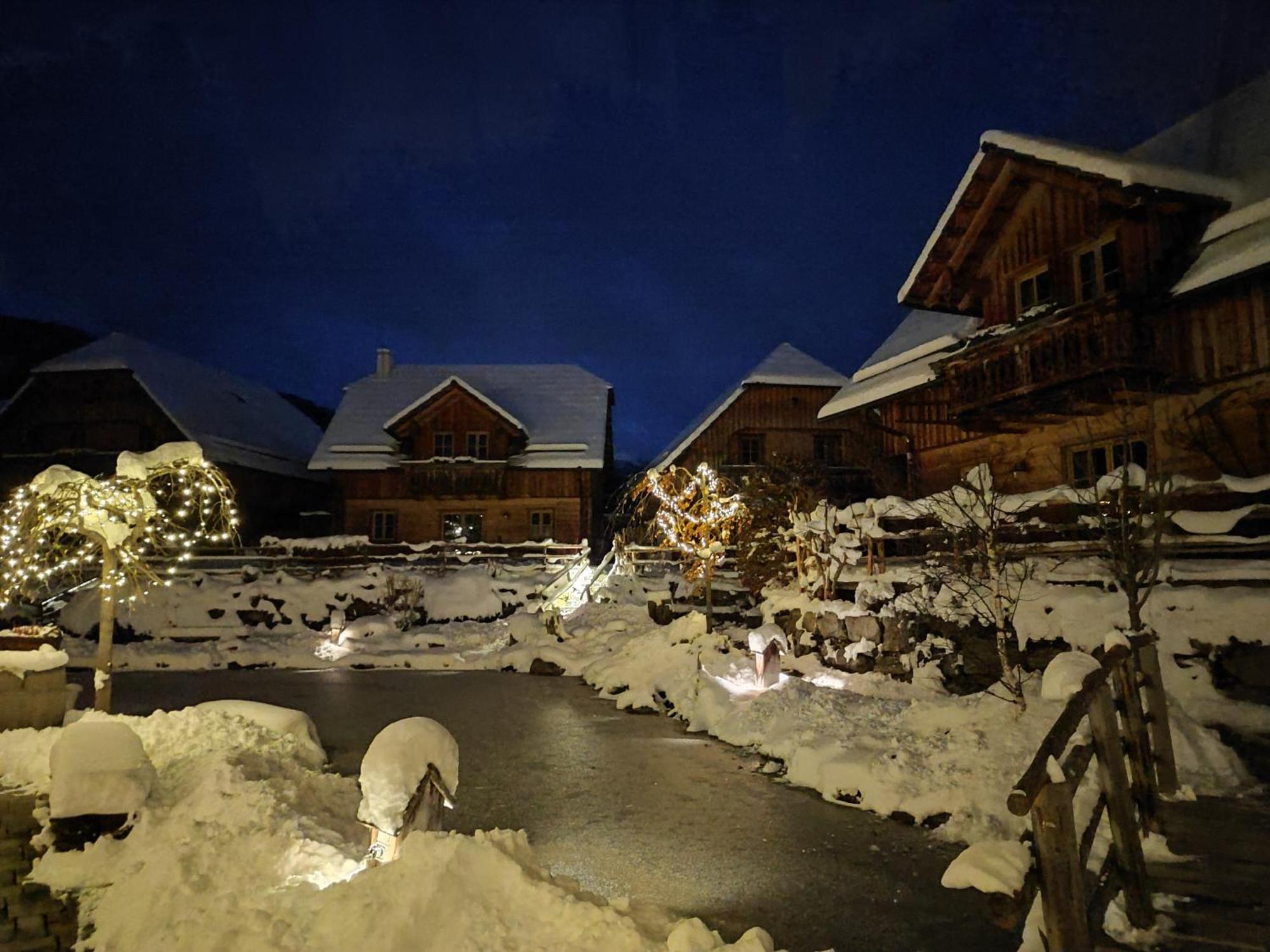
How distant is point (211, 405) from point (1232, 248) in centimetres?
4119

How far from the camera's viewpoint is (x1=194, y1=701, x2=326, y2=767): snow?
434 inches

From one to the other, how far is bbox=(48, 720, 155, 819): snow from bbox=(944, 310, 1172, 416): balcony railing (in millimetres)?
14135

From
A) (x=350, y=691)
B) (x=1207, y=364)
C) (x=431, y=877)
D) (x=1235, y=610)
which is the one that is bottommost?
(x=350, y=691)

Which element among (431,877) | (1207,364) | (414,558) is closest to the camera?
(431,877)

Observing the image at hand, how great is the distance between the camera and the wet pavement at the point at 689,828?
6047 mm

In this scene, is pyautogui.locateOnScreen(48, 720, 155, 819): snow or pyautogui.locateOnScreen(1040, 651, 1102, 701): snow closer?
pyautogui.locateOnScreen(1040, 651, 1102, 701): snow

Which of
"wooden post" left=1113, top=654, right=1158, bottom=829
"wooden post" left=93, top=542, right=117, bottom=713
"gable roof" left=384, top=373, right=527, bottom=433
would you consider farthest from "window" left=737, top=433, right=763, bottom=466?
"wooden post" left=1113, top=654, right=1158, bottom=829

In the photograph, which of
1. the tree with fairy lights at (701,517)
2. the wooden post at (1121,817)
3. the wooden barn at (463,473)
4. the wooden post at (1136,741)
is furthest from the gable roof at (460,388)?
the wooden post at (1121,817)

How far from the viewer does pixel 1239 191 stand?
12.7 meters

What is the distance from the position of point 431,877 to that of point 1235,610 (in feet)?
30.4

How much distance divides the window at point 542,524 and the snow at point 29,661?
23862 millimetres

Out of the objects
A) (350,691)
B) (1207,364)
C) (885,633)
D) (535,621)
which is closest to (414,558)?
(535,621)

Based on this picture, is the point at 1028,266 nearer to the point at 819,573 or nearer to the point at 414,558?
the point at 819,573

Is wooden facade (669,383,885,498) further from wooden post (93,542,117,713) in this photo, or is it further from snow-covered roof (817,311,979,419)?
wooden post (93,542,117,713)
